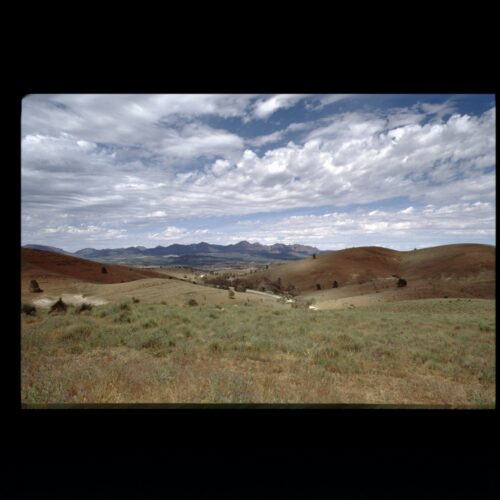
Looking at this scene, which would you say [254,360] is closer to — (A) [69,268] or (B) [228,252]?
(A) [69,268]

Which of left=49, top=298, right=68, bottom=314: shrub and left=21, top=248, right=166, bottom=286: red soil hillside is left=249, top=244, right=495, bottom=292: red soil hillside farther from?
left=49, top=298, right=68, bottom=314: shrub

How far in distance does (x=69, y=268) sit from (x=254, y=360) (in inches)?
1027

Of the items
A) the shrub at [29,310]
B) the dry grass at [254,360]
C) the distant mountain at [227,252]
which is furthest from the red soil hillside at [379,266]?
the distant mountain at [227,252]

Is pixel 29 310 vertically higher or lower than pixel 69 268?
lower

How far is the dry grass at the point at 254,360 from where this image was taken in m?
4.27

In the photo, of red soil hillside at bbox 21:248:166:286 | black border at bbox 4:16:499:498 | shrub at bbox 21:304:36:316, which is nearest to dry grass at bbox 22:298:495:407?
shrub at bbox 21:304:36:316

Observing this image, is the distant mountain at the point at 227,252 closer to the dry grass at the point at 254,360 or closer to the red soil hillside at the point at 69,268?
the red soil hillside at the point at 69,268

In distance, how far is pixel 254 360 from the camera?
5883mm
